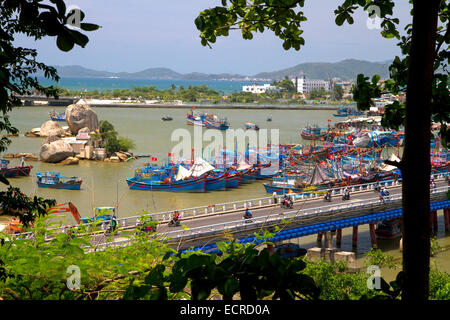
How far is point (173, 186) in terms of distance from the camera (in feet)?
69.4

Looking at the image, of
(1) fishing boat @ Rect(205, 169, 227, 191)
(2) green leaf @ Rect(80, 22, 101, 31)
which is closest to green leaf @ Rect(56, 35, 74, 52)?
(2) green leaf @ Rect(80, 22, 101, 31)

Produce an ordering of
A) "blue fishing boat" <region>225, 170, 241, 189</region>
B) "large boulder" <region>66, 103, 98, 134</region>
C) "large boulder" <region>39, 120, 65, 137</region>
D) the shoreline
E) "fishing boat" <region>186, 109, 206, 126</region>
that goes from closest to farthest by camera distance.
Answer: "blue fishing boat" <region>225, 170, 241, 189</region> < "large boulder" <region>66, 103, 98, 134</region> < "large boulder" <region>39, 120, 65, 137</region> < "fishing boat" <region>186, 109, 206, 126</region> < the shoreline

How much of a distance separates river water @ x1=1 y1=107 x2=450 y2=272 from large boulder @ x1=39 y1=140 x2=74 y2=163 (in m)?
0.50

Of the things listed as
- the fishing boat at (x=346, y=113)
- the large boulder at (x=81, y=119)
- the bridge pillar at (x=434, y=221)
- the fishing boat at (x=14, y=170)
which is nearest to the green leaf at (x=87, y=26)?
the bridge pillar at (x=434, y=221)

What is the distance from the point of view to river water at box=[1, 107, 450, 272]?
15.3 metres

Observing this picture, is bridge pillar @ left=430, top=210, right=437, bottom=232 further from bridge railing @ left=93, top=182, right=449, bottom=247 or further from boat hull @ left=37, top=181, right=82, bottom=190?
boat hull @ left=37, top=181, right=82, bottom=190

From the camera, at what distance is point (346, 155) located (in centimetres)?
2845

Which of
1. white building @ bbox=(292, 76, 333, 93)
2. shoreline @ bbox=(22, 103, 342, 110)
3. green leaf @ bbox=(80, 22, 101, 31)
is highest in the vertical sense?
white building @ bbox=(292, 76, 333, 93)

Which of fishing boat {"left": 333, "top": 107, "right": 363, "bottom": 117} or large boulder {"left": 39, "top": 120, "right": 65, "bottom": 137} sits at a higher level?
fishing boat {"left": 333, "top": 107, "right": 363, "bottom": 117}

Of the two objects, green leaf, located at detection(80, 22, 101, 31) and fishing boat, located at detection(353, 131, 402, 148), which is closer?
green leaf, located at detection(80, 22, 101, 31)

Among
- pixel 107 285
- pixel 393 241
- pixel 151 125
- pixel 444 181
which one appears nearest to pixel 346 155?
pixel 444 181
